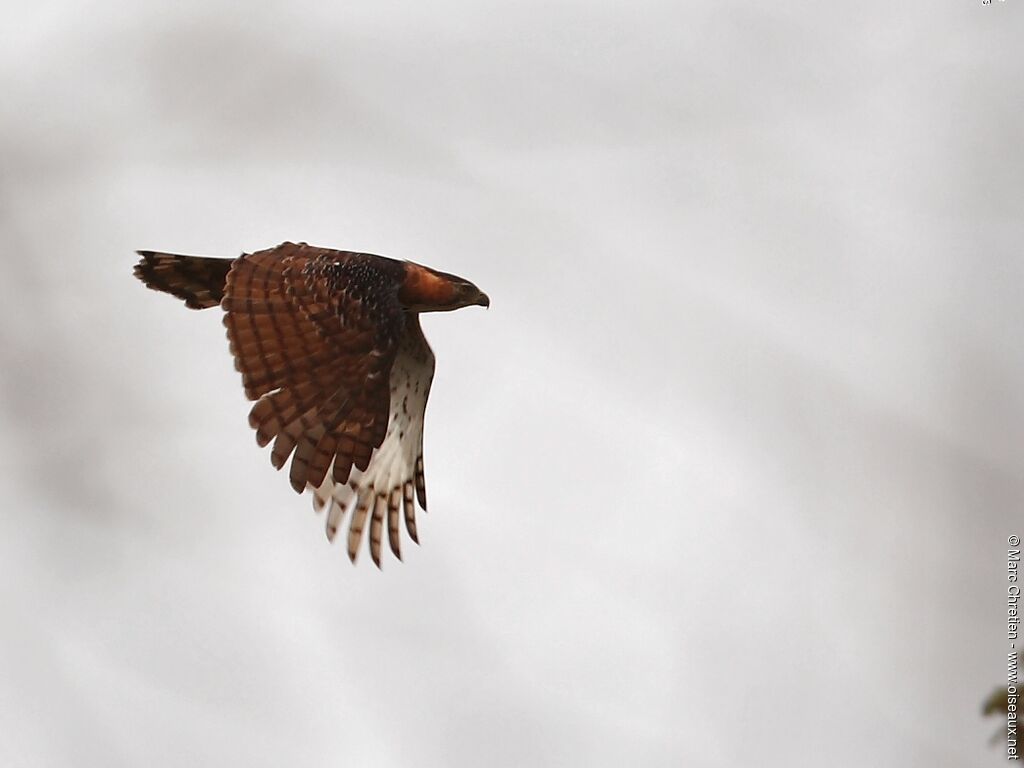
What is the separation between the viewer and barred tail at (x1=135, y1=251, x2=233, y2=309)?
19.3 feet

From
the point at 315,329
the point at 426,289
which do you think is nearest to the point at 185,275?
the point at 315,329

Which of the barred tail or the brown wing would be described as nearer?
the brown wing

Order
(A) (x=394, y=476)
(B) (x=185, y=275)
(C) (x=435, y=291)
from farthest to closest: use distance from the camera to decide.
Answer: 1. (A) (x=394, y=476)
2. (B) (x=185, y=275)
3. (C) (x=435, y=291)

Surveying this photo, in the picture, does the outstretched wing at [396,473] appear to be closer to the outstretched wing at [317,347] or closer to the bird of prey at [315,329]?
the bird of prey at [315,329]

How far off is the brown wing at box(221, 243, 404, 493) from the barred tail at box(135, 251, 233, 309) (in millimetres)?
249

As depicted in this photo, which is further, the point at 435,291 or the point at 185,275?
the point at 185,275

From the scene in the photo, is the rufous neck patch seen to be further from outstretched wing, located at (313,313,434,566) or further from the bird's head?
outstretched wing, located at (313,313,434,566)

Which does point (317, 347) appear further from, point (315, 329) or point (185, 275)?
point (185, 275)

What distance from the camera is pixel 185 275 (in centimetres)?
591

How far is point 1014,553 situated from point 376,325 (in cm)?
304

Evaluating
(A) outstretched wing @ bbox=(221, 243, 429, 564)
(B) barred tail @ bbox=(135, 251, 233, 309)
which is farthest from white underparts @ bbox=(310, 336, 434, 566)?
(B) barred tail @ bbox=(135, 251, 233, 309)

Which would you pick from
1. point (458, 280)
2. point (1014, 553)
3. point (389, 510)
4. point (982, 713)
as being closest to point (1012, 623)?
point (1014, 553)

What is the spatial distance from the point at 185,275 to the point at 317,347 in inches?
32.9

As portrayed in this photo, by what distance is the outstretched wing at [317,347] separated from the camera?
216 inches
